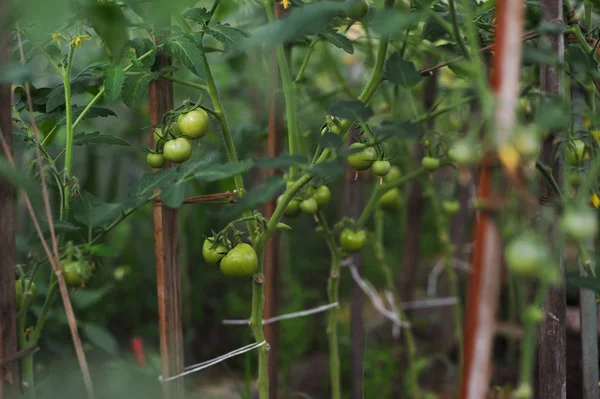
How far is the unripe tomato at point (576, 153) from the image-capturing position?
991 millimetres

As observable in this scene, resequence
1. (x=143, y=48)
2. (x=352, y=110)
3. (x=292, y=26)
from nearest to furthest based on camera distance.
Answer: (x=292, y=26) < (x=352, y=110) < (x=143, y=48)

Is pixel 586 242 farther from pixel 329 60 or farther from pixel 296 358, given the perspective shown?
pixel 296 358

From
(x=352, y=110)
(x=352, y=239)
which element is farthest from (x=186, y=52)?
(x=352, y=239)

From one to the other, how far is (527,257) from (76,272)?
0.69 metres

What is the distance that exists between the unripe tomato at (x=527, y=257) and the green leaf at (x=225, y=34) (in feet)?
1.91

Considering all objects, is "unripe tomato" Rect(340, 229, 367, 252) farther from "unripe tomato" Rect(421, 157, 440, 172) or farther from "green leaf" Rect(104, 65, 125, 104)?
"green leaf" Rect(104, 65, 125, 104)

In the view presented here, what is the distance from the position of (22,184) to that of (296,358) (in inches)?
68.1

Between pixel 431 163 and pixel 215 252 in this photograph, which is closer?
pixel 215 252

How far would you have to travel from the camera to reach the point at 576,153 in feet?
3.34

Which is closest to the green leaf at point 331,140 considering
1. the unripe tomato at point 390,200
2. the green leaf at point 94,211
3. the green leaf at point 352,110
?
the green leaf at point 352,110

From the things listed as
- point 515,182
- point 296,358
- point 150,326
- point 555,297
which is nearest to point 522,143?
point 515,182

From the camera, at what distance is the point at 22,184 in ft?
2.22

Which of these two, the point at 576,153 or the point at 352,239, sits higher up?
the point at 576,153

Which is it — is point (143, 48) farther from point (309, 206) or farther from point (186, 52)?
point (309, 206)
